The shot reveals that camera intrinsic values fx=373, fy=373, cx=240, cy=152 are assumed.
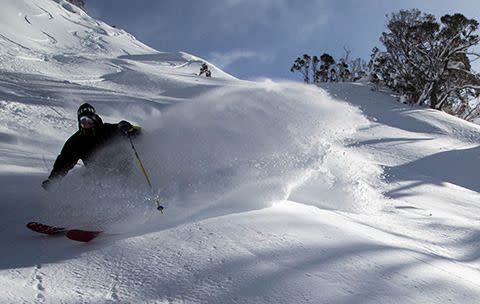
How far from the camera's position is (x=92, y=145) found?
13.9ft

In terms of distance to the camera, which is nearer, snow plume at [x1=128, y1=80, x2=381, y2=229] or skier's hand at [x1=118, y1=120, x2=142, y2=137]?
snow plume at [x1=128, y1=80, x2=381, y2=229]

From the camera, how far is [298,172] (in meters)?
4.16

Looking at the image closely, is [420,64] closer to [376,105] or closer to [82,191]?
[376,105]

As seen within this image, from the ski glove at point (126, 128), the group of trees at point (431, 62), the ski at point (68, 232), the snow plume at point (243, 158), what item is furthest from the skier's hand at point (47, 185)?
the group of trees at point (431, 62)

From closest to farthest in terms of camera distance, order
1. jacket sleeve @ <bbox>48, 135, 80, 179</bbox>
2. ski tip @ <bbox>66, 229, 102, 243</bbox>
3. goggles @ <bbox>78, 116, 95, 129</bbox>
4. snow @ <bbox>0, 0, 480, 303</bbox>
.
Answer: snow @ <bbox>0, 0, 480, 303</bbox> → ski tip @ <bbox>66, 229, 102, 243</bbox> → jacket sleeve @ <bbox>48, 135, 80, 179</bbox> → goggles @ <bbox>78, 116, 95, 129</bbox>

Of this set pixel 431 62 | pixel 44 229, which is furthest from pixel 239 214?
pixel 431 62

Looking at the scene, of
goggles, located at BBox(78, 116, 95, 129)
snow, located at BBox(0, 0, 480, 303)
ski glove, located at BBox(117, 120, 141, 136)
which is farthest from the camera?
ski glove, located at BBox(117, 120, 141, 136)

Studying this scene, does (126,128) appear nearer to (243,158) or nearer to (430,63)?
(243,158)

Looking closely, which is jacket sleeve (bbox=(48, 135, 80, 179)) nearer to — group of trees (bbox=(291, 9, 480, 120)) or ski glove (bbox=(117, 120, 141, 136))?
ski glove (bbox=(117, 120, 141, 136))

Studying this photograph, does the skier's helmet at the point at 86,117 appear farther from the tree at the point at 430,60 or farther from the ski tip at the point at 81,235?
the tree at the point at 430,60

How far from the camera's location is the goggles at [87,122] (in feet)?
13.5

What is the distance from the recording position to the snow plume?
12.1 ft

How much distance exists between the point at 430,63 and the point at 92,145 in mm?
19266

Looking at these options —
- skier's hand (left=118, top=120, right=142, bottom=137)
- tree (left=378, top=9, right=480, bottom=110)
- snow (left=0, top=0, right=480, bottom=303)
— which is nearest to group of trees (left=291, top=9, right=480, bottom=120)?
tree (left=378, top=9, right=480, bottom=110)
